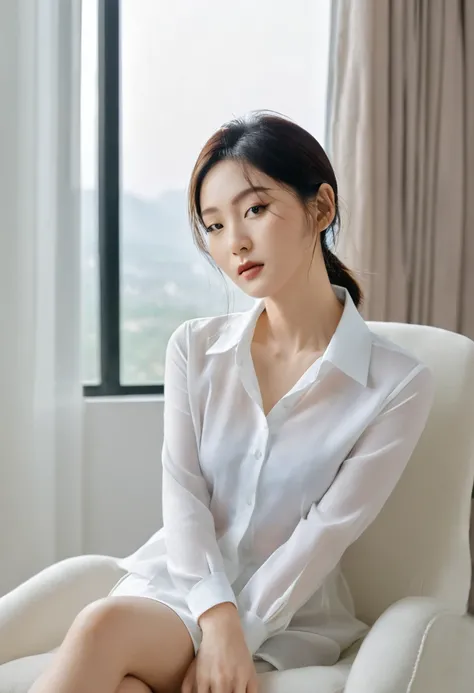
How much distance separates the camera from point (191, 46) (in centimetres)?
238

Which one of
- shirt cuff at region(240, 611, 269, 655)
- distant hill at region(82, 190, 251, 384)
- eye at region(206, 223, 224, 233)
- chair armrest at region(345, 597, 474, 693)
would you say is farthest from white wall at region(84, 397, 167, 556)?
chair armrest at region(345, 597, 474, 693)

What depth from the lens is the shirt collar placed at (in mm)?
1298

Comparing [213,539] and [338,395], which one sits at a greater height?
[338,395]

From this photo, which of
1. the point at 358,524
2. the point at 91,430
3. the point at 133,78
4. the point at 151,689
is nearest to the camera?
the point at 151,689

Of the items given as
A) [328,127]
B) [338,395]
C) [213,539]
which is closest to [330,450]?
[338,395]

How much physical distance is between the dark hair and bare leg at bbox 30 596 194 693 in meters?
0.67

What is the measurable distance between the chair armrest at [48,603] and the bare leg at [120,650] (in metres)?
0.22

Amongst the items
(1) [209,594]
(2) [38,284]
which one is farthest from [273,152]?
(2) [38,284]

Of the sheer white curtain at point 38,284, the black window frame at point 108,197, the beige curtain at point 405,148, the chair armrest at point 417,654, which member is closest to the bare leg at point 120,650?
the chair armrest at point 417,654

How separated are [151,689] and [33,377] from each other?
1090 mm

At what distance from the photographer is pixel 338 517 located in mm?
1225

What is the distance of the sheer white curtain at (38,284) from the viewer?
1.98 m

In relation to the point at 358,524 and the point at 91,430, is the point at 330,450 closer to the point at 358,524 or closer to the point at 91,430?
the point at 358,524

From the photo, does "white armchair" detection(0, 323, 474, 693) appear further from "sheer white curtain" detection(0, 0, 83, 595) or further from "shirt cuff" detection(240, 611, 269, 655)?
"sheer white curtain" detection(0, 0, 83, 595)
